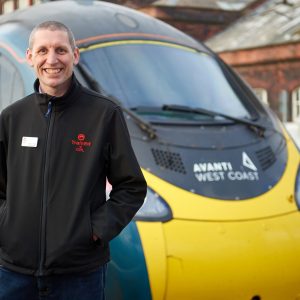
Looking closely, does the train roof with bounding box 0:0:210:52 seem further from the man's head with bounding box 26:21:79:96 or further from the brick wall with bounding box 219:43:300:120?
the brick wall with bounding box 219:43:300:120

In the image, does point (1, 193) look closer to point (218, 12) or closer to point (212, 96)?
point (212, 96)

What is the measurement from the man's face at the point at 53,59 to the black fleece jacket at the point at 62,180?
52mm

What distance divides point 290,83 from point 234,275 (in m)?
16.2

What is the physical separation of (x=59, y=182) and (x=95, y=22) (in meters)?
2.64

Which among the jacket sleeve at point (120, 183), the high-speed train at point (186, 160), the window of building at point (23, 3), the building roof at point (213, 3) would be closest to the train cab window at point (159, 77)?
the high-speed train at point (186, 160)

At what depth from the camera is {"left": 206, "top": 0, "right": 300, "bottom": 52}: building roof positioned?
19.2 metres

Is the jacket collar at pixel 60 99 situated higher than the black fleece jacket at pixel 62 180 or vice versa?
the jacket collar at pixel 60 99

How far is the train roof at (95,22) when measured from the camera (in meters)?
4.63

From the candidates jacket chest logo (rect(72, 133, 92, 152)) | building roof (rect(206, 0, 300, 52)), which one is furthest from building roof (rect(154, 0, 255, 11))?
jacket chest logo (rect(72, 133, 92, 152))

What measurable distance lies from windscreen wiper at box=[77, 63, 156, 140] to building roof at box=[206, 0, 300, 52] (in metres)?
15.0

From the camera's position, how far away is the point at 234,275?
11.7ft

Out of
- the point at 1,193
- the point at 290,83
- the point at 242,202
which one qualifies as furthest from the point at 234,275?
the point at 290,83

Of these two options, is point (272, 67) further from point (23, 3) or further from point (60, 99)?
point (60, 99)

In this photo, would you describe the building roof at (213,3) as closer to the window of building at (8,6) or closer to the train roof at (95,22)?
the window of building at (8,6)
